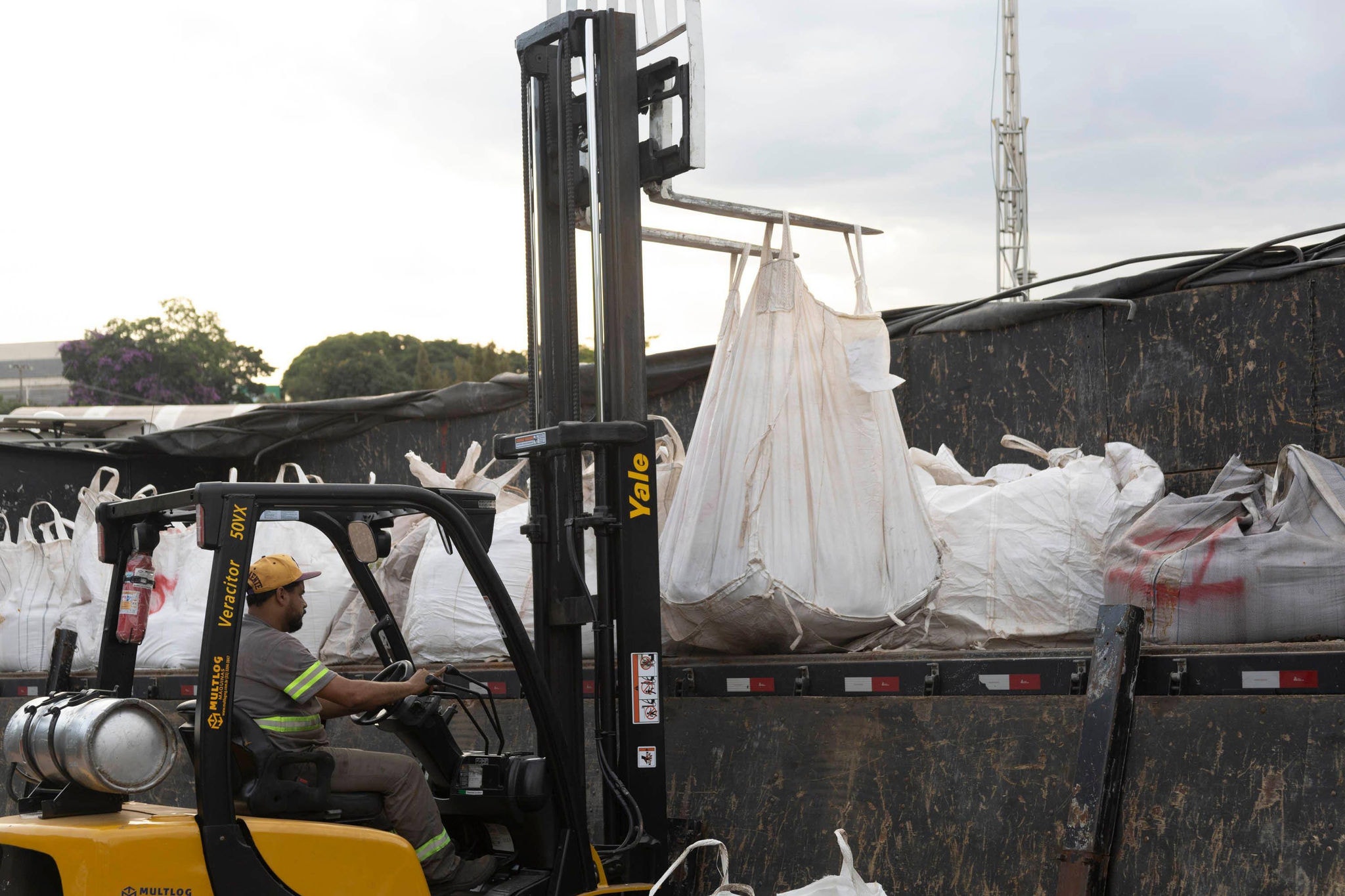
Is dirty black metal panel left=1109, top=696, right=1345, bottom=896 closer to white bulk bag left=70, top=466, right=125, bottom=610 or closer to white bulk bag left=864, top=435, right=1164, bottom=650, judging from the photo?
white bulk bag left=864, top=435, right=1164, bottom=650

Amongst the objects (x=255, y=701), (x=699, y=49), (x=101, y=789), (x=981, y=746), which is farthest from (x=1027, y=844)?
(x=699, y=49)

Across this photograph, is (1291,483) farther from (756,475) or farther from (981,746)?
(756,475)

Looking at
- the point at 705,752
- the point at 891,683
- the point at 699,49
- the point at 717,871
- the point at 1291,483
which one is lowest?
the point at 717,871

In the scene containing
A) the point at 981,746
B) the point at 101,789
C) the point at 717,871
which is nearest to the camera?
the point at 101,789

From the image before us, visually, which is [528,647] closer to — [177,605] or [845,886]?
[845,886]

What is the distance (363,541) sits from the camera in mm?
3141

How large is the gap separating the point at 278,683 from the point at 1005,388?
12.1 ft

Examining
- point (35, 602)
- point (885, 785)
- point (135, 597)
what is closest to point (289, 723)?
point (135, 597)

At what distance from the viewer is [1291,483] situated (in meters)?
3.55

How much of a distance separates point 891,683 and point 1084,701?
51 cm

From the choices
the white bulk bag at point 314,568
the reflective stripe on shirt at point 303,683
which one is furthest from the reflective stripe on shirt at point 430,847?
the white bulk bag at point 314,568

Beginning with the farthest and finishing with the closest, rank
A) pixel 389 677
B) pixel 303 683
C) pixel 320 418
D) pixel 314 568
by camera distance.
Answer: pixel 320 418
pixel 314 568
pixel 389 677
pixel 303 683

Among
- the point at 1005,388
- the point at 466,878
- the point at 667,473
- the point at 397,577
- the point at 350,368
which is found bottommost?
the point at 466,878

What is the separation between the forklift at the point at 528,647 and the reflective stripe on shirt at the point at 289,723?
9 cm
